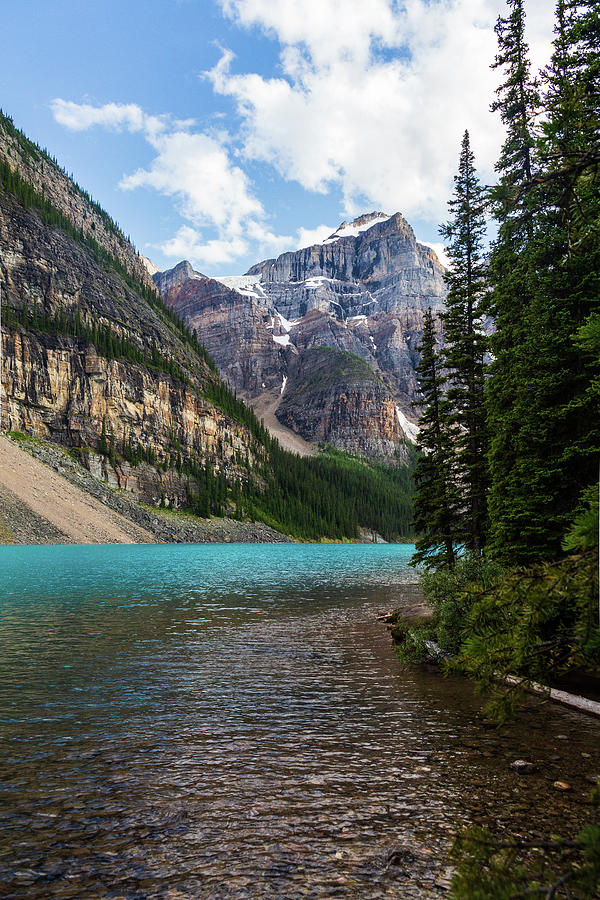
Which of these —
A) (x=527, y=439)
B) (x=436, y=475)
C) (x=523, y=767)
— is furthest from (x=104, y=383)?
(x=523, y=767)

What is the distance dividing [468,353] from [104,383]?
138 m

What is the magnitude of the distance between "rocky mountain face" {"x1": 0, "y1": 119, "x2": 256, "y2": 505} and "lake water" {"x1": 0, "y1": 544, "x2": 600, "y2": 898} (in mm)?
125359

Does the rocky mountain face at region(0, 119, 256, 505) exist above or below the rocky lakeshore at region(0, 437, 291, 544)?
above

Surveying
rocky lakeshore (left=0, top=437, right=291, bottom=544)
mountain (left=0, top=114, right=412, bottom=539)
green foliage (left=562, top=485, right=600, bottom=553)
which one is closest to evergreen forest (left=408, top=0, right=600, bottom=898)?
green foliage (left=562, top=485, right=600, bottom=553)

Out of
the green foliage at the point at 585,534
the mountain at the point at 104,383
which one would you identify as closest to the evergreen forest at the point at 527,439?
the green foliage at the point at 585,534

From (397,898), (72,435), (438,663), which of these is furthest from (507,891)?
(72,435)

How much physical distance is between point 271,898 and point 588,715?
8.95 meters

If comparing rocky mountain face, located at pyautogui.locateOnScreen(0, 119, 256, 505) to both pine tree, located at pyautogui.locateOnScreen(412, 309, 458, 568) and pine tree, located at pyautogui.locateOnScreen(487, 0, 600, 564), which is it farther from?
pine tree, located at pyautogui.locateOnScreen(487, 0, 600, 564)

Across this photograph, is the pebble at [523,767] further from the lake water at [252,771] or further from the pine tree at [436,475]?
the pine tree at [436,475]

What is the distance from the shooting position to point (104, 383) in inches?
5837

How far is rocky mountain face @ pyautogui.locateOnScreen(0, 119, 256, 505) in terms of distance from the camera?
134 m

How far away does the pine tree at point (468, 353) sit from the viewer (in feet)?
86.5

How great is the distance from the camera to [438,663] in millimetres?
16641

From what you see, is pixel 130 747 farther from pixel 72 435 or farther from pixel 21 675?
pixel 72 435
